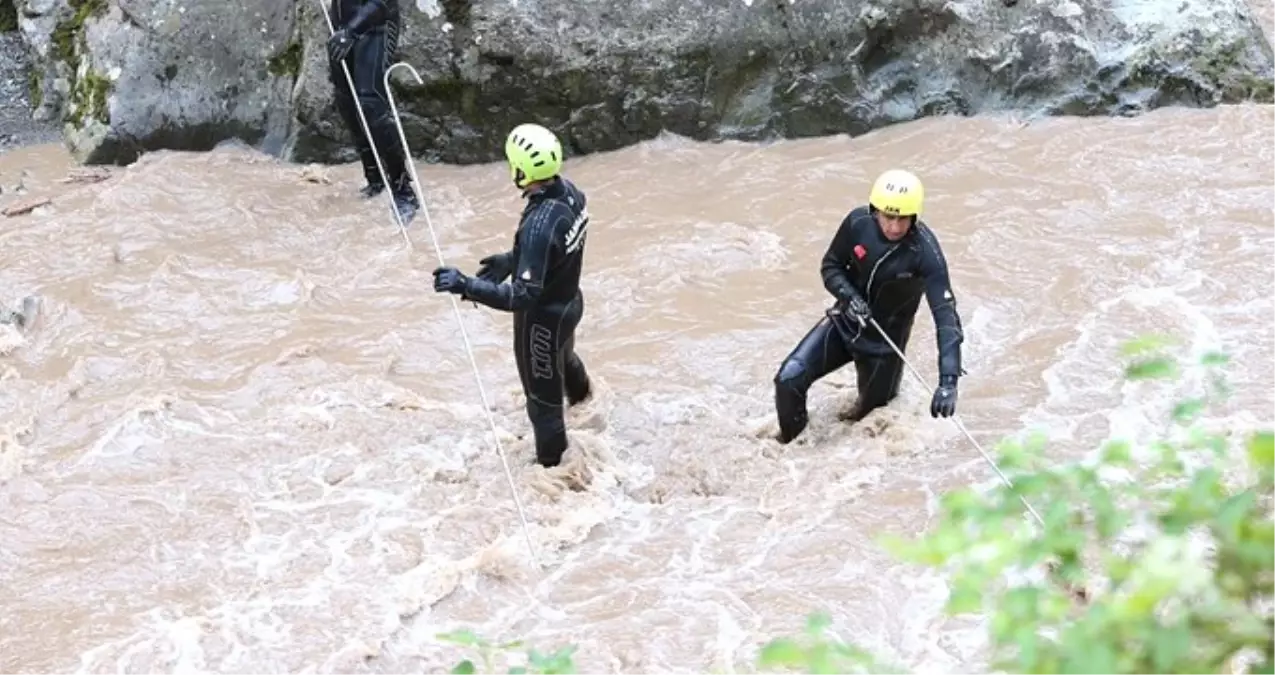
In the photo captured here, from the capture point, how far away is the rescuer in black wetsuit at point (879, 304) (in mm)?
5414

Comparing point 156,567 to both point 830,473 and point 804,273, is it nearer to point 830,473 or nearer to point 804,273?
point 830,473

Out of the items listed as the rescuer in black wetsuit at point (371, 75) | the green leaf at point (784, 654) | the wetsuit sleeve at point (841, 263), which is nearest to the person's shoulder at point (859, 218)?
the wetsuit sleeve at point (841, 263)

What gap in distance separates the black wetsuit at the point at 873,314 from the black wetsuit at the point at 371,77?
3986mm

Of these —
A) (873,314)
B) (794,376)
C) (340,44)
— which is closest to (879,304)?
(873,314)

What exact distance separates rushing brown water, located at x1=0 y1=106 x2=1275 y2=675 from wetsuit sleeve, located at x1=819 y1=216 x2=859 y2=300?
0.79m

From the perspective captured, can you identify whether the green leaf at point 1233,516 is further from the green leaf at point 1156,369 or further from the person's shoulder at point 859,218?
the person's shoulder at point 859,218

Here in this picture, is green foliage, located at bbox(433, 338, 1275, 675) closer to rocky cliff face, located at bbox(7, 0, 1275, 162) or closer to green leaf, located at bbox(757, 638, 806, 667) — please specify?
green leaf, located at bbox(757, 638, 806, 667)

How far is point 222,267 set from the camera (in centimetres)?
800

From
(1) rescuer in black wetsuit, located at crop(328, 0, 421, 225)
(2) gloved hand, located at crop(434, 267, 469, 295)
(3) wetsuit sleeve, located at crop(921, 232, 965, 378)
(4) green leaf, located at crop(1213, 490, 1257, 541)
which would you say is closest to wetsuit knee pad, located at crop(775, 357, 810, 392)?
Answer: (3) wetsuit sleeve, located at crop(921, 232, 965, 378)

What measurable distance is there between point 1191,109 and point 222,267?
7.60m

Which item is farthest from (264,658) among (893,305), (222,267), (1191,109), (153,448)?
(1191,109)

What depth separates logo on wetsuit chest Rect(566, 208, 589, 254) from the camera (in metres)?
5.27

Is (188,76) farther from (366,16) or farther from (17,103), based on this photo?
(366,16)

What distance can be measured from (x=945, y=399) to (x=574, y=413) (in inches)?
78.0
